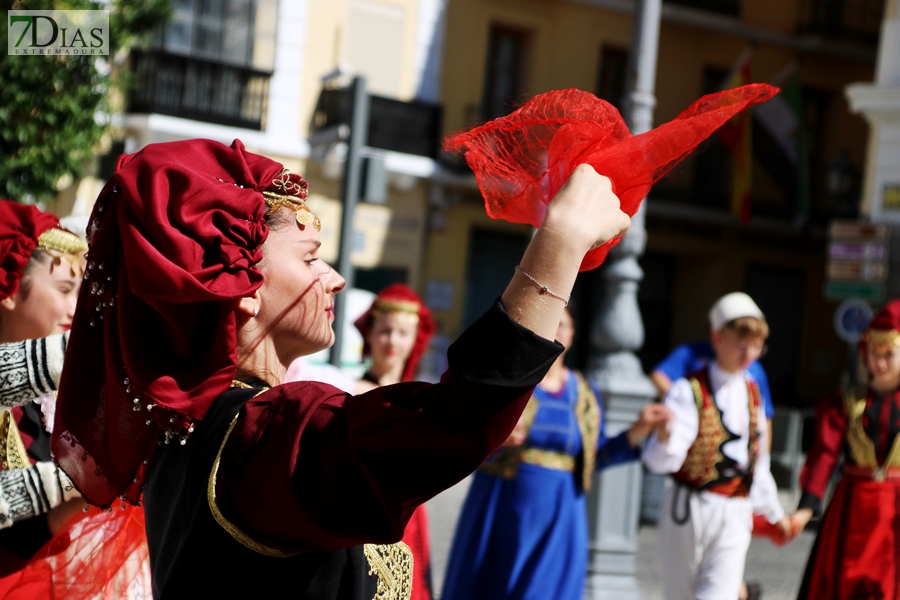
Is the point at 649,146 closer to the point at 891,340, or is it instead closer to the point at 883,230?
the point at 891,340

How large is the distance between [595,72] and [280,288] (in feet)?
59.3

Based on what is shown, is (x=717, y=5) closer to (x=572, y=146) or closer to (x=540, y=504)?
(x=540, y=504)

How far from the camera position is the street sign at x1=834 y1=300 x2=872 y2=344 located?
1253 centimetres

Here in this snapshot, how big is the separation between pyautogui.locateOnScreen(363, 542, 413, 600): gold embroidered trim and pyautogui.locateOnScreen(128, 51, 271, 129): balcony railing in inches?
592

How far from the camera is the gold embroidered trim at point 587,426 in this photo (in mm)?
5012

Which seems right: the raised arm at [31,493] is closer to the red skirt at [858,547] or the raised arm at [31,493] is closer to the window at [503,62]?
the red skirt at [858,547]

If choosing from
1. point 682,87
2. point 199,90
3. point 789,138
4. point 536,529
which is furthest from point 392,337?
point 682,87

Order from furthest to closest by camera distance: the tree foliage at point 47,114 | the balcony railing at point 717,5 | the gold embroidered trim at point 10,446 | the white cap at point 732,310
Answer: the balcony railing at point 717,5 → the tree foliage at point 47,114 → the white cap at point 732,310 → the gold embroidered trim at point 10,446

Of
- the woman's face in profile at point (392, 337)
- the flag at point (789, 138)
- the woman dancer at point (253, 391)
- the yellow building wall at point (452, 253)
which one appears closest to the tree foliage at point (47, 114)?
the woman's face in profile at point (392, 337)

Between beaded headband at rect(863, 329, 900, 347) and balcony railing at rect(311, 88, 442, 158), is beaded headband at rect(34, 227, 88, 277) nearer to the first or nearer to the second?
beaded headband at rect(863, 329, 900, 347)

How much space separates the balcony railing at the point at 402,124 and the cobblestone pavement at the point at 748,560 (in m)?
8.55

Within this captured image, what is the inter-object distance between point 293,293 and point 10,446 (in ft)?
4.80

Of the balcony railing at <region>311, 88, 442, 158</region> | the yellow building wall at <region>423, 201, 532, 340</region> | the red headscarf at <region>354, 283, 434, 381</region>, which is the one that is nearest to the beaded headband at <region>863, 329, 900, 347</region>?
the red headscarf at <region>354, 283, 434, 381</region>

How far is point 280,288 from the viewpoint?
72.0 inches
